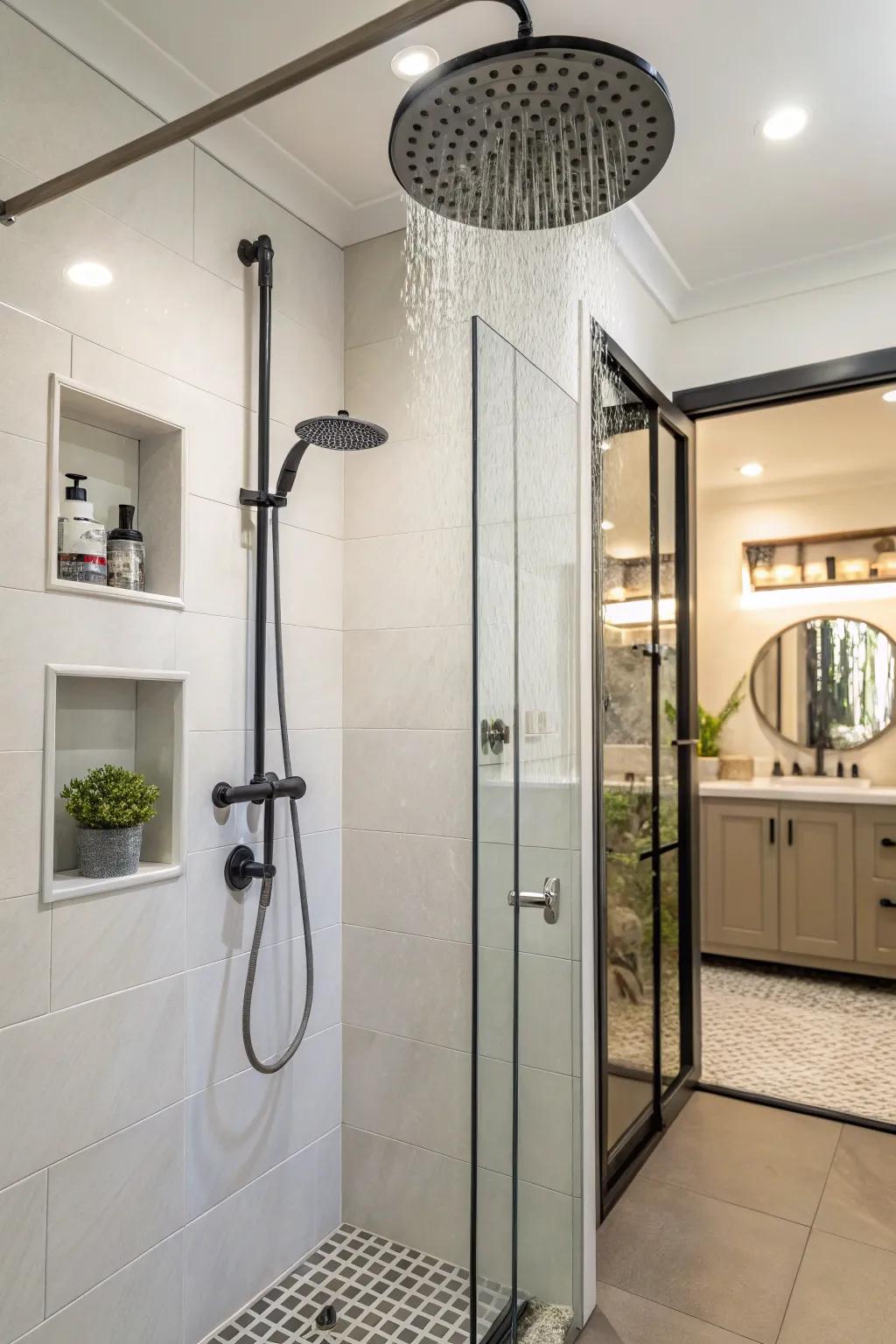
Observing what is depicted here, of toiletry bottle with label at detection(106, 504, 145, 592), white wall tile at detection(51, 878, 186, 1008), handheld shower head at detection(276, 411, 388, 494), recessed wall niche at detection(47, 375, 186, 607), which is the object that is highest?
handheld shower head at detection(276, 411, 388, 494)

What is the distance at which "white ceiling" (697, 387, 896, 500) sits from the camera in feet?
12.1

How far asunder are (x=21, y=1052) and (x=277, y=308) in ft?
5.30

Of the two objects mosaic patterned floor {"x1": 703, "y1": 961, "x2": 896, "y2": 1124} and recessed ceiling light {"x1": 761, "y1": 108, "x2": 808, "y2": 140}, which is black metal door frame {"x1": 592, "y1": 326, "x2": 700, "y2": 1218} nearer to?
mosaic patterned floor {"x1": 703, "y1": 961, "x2": 896, "y2": 1124}

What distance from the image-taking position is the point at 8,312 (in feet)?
4.72

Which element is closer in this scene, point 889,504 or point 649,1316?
point 649,1316

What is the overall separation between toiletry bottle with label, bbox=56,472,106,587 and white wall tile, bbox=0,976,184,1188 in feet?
2.49

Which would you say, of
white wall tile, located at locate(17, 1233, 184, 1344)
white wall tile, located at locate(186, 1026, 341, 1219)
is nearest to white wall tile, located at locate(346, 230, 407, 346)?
white wall tile, located at locate(186, 1026, 341, 1219)

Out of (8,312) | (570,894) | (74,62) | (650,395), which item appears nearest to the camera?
(8,312)

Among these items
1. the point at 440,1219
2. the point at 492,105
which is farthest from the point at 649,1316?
the point at 492,105

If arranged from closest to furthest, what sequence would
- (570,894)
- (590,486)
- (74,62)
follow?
(74,62) → (570,894) → (590,486)

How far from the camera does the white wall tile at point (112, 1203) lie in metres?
1.49

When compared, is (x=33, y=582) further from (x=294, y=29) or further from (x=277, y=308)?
(x=294, y=29)

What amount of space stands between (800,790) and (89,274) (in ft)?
12.0

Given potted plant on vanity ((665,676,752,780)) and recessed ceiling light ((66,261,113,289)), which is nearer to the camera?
recessed ceiling light ((66,261,113,289))
